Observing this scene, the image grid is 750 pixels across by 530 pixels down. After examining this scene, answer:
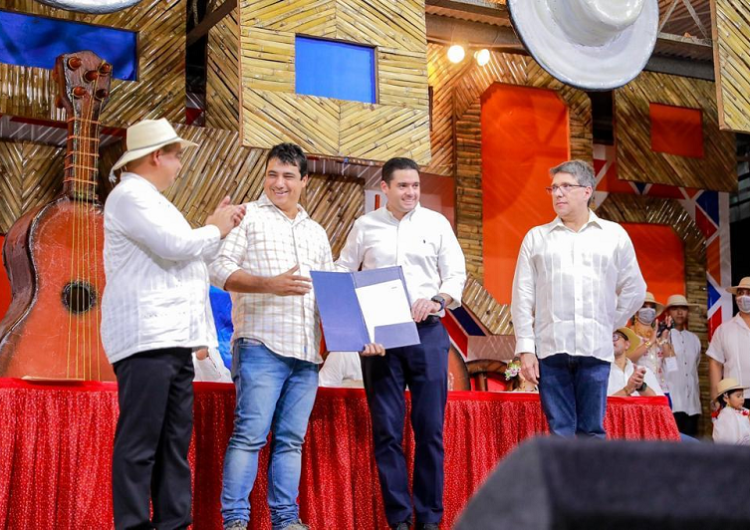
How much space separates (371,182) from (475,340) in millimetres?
1726

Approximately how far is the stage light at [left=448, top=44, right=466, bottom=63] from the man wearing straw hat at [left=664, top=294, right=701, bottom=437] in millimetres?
3063

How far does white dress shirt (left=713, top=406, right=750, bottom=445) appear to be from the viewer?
7.00 meters

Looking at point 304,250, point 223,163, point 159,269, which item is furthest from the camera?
point 223,163

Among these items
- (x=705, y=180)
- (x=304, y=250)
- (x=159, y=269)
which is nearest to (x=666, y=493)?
(x=159, y=269)

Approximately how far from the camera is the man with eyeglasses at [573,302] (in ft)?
14.2

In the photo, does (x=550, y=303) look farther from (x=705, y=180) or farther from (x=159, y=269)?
(x=705, y=180)

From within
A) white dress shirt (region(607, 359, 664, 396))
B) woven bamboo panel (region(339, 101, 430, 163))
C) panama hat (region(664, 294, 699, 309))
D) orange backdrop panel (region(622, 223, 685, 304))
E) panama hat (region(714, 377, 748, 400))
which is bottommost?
panama hat (region(714, 377, 748, 400))

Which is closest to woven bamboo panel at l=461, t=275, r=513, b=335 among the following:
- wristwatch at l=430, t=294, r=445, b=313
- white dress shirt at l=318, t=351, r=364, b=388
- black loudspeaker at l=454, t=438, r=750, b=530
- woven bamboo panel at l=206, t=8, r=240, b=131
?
white dress shirt at l=318, t=351, r=364, b=388

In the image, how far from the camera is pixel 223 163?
7469mm

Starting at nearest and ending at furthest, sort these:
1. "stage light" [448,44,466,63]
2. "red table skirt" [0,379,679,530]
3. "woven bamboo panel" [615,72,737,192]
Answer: "red table skirt" [0,379,679,530], "stage light" [448,44,466,63], "woven bamboo panel" [615,72,737,192]

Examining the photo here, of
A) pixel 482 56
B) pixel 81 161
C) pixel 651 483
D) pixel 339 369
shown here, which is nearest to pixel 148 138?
pixel 81 161

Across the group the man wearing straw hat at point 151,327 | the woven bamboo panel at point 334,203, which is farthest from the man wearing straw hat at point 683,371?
the man wearing straw hat at point 151,327

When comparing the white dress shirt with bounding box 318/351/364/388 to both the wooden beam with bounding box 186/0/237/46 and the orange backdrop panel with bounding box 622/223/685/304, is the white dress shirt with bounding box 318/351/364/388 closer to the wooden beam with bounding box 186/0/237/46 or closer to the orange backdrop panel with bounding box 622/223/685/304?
the wooden beam with bounding box 186/0/237/46

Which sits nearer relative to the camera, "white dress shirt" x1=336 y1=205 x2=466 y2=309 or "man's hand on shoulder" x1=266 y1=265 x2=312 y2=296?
"man's hand on shoulder" x1=266 y1=265 x2=312 y2=296
